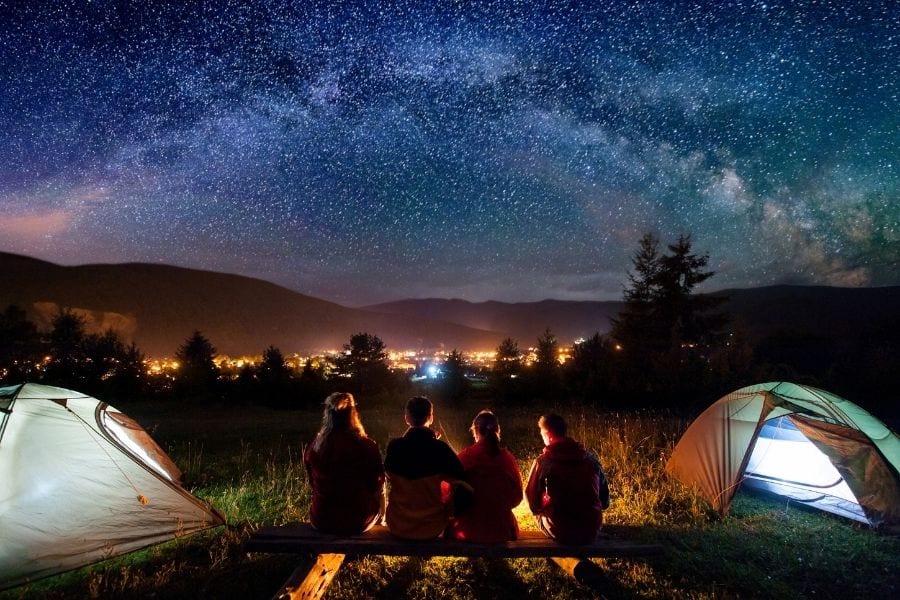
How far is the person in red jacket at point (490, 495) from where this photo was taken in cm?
474

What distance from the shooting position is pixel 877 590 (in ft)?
16.8

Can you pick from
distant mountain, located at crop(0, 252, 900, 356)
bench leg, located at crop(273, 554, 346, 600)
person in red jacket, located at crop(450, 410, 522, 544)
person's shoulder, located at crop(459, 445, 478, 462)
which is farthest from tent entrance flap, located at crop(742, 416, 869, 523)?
distant mountain, located at crop(0, 252, 900, 356)

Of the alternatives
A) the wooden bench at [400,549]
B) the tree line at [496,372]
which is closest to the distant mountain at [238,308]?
the tree line at [496,372]

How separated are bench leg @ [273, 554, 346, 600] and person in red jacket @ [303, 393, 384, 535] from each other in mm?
272

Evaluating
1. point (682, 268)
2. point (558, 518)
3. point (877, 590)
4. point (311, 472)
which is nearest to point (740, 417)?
point (877, 590)

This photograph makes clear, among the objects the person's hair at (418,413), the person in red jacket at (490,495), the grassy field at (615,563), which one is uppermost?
the person's hair at (418,413)

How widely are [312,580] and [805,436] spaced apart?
299 inches

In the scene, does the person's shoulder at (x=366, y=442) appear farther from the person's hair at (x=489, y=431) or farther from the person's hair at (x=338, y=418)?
the person's hair at (x=489, y=431)

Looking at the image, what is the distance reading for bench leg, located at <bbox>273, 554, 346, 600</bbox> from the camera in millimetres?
4184

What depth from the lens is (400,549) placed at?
15.0ft

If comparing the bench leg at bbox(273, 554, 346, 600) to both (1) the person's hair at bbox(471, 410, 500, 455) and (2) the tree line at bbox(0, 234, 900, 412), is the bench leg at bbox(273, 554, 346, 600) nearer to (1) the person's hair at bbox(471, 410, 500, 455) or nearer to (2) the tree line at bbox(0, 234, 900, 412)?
(1) the person's hair at bbox(471, 410, 500, 455)

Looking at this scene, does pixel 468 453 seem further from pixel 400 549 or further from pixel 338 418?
pixel 338 418

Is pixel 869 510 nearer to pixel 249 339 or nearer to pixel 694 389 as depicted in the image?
pixel 694 389

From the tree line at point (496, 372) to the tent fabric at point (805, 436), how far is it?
1192 centimetres
